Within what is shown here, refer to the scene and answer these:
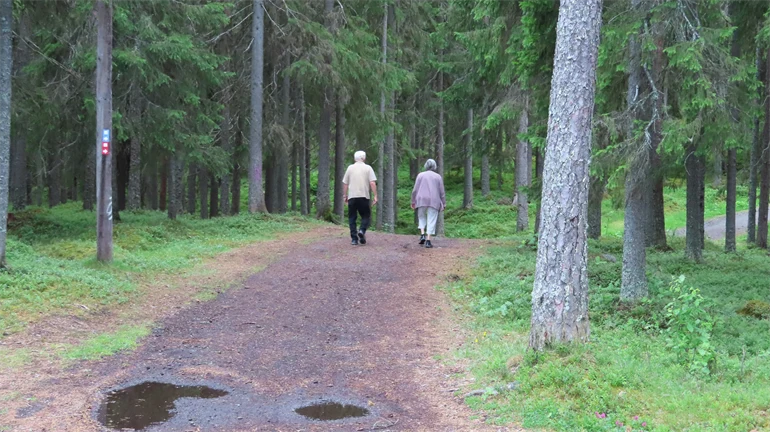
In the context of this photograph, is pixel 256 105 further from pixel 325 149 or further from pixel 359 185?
pixel 359 185

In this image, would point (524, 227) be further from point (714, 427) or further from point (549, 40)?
point (714, 427)

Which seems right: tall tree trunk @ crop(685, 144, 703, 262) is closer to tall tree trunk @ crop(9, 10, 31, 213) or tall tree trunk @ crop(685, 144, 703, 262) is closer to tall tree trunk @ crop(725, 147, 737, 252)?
tall tree trunk @ crop(725, 147, 737, 252)

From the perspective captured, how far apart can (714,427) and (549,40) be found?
7.06m

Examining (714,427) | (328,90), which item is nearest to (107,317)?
Answer: (714,427)

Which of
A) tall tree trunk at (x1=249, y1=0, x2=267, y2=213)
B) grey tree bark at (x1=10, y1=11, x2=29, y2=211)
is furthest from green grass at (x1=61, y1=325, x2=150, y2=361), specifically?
tall tree trunk at (x1=249, y1=0, x2=267, y2=213)

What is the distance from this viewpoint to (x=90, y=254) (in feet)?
39.0

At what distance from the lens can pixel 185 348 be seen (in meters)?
7.23

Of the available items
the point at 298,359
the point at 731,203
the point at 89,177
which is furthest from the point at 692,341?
the point at 89,177

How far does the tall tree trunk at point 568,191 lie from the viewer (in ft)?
20.1

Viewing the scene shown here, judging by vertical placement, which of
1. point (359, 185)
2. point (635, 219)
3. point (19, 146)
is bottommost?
point (635, 219)

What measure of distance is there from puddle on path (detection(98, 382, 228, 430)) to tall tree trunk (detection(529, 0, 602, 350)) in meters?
3.17

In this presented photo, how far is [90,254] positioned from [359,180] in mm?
5249

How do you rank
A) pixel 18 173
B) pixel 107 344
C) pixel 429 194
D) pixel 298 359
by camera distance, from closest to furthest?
pixel 298 359
pixel 107 344
pixel 429 194
pixel 18 173

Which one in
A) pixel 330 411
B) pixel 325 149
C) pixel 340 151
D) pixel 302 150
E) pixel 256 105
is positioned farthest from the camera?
pixel 302 150
